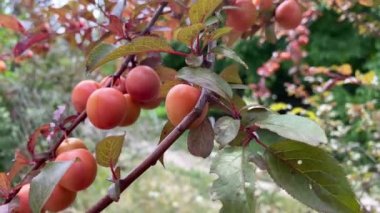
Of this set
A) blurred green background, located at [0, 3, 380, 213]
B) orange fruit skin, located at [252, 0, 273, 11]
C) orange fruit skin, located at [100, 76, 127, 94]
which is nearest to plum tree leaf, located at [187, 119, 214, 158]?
orange fruit skin, located at [100, 76, 127, 94]

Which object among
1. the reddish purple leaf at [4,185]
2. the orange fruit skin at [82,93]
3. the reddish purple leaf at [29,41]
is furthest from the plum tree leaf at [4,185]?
the reddish purple leaf at [29,41]

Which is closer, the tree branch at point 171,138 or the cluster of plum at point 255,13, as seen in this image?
the tree branch at point 171,138

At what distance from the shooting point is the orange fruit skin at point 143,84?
1.54 ft

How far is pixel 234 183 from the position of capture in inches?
13.0

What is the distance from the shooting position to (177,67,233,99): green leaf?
→ 14.2 inches

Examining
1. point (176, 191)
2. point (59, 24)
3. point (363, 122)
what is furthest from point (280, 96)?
point (59, 24)

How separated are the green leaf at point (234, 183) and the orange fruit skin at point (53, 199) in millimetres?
147

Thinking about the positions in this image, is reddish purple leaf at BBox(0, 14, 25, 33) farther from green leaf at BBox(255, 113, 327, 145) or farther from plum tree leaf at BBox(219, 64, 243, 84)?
green leaf at BBox(255, 113, 327, 145)

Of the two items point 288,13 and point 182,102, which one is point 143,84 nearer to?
point 182,102

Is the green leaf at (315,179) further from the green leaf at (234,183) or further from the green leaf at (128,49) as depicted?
the green leaf at (128,49)

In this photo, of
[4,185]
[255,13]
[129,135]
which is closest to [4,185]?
[4,185]

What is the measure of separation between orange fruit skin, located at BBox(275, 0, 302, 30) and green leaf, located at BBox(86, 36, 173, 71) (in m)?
0.23

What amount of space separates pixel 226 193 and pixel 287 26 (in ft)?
1.12

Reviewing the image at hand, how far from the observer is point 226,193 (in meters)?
0.33
